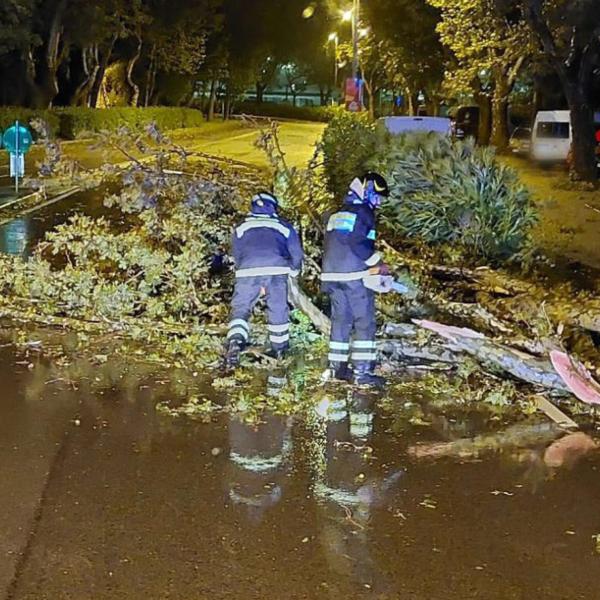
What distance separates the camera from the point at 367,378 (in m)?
7.46

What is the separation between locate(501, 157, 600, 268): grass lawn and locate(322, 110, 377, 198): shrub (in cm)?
250

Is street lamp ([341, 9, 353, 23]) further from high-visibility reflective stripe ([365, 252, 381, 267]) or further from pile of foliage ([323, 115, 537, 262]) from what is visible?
high-visibility reflective stripe ([365, 252, 381, 267])

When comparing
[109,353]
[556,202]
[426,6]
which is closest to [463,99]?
[426,6]

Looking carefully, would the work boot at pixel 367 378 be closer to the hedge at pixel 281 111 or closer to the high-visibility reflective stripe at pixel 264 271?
the high-visibility reflective stripe at pixel 264 271

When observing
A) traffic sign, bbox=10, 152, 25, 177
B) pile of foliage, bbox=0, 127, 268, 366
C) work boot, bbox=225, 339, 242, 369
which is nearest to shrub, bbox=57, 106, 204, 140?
traffic sign, bbox=10, 152, 25, 177

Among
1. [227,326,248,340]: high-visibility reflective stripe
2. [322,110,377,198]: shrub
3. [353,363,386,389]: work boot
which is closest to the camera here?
[353,363,386,389]: work boot

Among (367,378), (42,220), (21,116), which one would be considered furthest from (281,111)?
(367,378)

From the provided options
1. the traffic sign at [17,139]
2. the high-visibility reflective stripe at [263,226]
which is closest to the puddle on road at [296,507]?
the high-visibility reflective stripe at [263,226]

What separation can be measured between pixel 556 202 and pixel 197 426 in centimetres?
1549

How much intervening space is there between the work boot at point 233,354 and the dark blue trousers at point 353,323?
78cm

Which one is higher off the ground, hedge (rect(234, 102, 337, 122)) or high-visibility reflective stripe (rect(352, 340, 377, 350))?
hedge (rect(234, 102, 337, 122))

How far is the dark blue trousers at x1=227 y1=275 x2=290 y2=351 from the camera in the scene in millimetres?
8086

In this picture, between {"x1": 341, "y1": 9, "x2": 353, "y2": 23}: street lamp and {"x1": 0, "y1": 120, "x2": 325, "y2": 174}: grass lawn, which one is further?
{"x1": 341, "y1": 9, "x2": 353, "y2": 23}: street lamp

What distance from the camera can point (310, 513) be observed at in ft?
16.4
